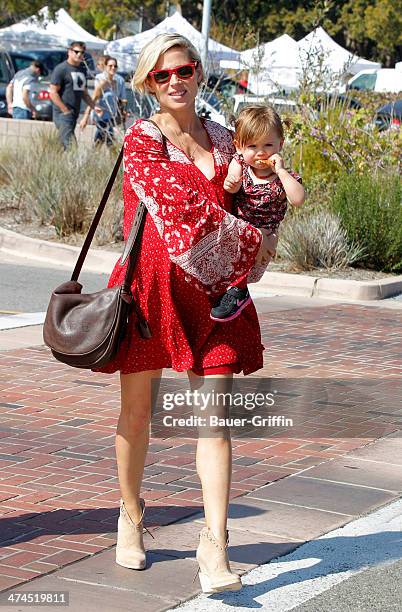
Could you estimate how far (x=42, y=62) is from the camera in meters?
31.9

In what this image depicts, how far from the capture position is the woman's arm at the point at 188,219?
411 centimetres

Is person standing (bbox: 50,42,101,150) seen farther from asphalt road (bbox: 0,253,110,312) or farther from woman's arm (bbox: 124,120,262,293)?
woman's arm (bbox: 124,120,262,293)

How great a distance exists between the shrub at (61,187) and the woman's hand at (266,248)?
9262mm

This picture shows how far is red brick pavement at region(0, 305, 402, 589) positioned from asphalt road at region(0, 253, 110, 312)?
6.56 ft

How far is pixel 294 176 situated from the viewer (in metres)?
4.36

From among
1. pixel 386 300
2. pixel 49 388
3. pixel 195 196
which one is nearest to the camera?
pixel 195 196

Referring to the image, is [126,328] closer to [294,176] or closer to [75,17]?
[294,176]

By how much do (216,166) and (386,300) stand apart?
7.62 metres

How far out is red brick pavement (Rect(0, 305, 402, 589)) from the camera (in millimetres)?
4832

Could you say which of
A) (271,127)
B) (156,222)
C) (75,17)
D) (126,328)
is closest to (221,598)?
(126,328)

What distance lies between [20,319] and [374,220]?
465 centimetres

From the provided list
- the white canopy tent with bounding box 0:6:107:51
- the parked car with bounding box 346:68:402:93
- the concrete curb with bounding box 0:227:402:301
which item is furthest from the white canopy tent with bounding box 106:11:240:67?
the concrete curb with bounding box 0:227:402:301

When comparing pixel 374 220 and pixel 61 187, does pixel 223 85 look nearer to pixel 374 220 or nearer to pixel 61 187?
pixel 61 187

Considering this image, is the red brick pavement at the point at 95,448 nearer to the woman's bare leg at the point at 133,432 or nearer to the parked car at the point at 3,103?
the woman's bare leg at the point at 133,432
